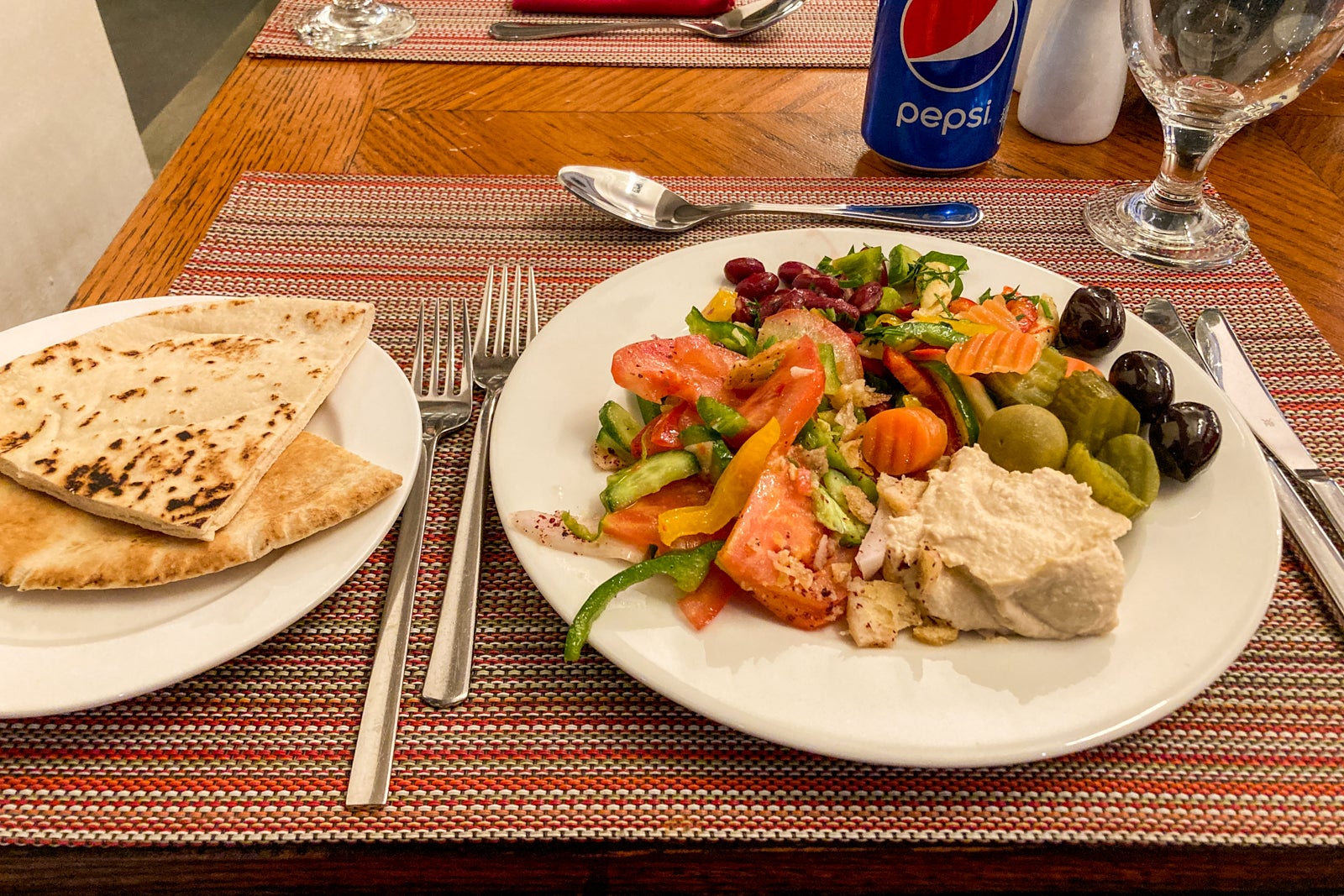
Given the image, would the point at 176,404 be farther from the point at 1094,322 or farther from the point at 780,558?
the point at 1094,322

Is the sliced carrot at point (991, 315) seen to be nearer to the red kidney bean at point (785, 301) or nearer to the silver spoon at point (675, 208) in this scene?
the red kidney bean at point (785, 301)

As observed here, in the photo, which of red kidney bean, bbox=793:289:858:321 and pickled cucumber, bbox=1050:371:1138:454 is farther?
red kidney bean, bbox=793:289:858:321

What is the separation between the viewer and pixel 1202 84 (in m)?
1.51

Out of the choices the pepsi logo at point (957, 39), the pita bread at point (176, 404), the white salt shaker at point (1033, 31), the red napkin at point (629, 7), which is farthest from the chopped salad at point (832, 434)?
the red napkin at point (629, 7)

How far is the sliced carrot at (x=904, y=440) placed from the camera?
105 centimetres

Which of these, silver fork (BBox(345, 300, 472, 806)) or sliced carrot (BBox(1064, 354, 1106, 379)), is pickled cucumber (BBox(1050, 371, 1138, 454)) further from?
silver fork (BBox(345, 300, 472, 806))

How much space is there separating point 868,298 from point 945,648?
599mm

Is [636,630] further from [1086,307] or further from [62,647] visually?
[1086,307]

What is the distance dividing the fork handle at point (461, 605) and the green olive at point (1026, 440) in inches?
23.6

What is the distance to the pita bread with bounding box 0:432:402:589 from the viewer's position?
2.93 ft

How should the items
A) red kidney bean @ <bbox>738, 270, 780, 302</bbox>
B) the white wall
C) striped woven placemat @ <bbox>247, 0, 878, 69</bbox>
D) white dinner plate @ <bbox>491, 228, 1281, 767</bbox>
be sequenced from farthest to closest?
1. the white wall
2. striped woven placemat @ <bbox>247, 0, 878, 69</bbox>
3. red kidney bean @ <bbox>738, 270, 780, 302</bbox>
4. white dinner plate @ <bbox>491, 228, 1281, 767</bbox>

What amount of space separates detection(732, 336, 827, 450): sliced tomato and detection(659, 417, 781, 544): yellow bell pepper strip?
0.05 m

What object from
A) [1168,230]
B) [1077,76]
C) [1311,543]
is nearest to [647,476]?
[1311,543]

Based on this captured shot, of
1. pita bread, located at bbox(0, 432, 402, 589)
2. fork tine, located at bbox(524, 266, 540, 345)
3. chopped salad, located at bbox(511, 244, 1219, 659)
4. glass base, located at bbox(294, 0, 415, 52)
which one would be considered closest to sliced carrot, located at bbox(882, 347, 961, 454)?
chopped salad, located at bbox(511, 244, 1219, 659)
